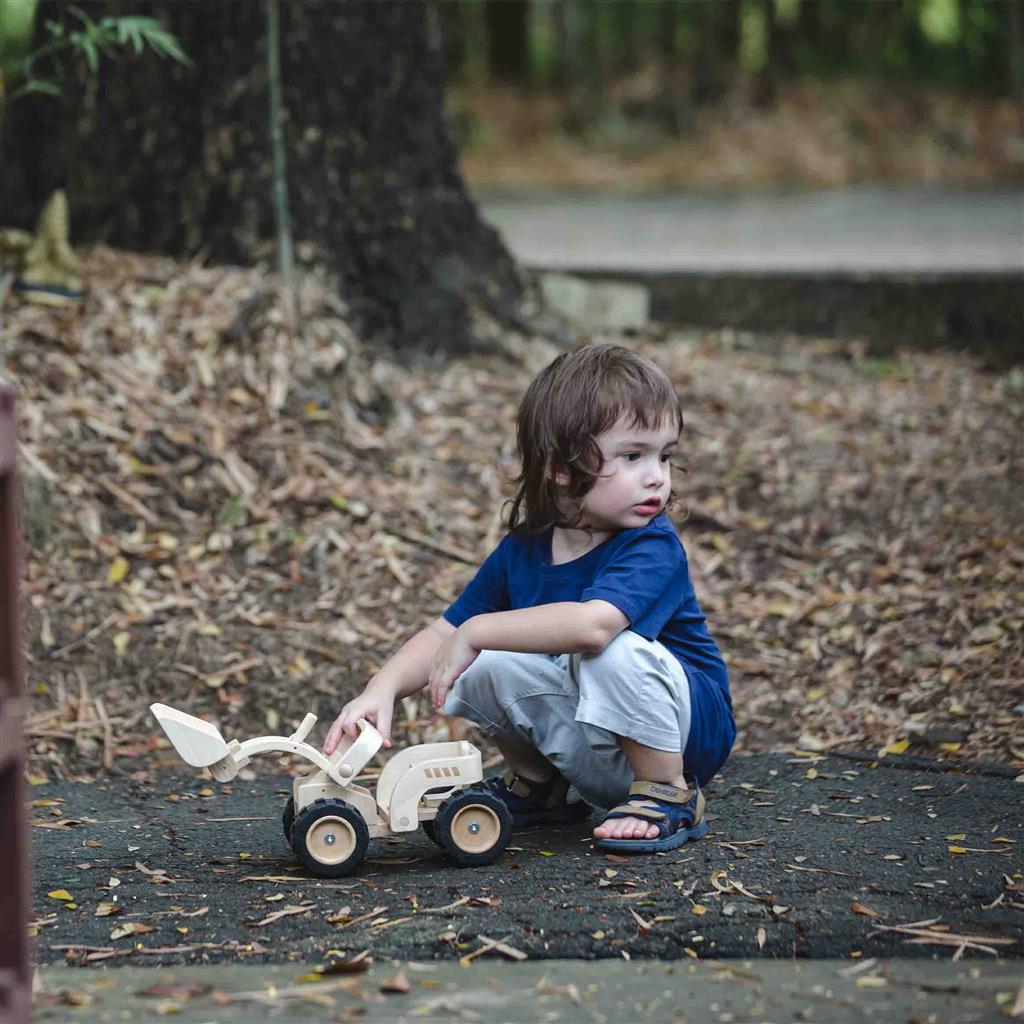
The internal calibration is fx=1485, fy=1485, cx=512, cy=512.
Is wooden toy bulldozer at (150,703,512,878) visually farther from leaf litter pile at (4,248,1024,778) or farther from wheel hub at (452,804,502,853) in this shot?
leaf litter pile at (4,248,1024,778)

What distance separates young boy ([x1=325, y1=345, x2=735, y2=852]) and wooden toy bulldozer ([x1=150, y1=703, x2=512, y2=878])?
0.09 meters

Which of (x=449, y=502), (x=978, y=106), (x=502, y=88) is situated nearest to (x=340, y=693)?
(x=449, y=502)

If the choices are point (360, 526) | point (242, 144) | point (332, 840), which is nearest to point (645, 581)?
point (332, 840)

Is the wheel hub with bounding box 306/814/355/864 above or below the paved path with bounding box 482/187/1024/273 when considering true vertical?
below

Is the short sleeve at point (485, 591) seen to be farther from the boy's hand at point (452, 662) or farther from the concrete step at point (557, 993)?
the concrete step at point (557, 993)

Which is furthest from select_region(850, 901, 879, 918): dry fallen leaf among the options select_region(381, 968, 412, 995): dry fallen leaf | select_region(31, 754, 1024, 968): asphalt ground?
select_region(381, 968, 412, 995): dry fallen leaf

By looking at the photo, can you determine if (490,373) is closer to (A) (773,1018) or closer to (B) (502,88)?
(A) (773,1018)

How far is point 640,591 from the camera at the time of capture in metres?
3.05

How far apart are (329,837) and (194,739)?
1.13ft

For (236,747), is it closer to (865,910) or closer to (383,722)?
(383,722)

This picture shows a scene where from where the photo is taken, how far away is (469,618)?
3.23 meters

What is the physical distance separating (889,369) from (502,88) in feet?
48.3

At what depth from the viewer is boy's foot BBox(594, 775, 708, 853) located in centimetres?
308

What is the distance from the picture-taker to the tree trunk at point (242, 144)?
5.85 meters
